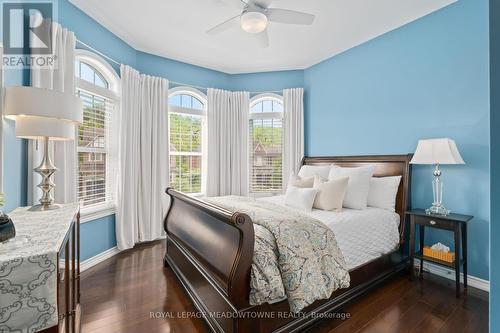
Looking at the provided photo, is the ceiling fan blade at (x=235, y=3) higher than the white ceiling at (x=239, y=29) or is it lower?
lower

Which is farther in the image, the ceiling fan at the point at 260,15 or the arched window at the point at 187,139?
the arched window at the point at 187,139

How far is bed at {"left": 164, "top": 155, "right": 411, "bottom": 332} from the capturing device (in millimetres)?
1520

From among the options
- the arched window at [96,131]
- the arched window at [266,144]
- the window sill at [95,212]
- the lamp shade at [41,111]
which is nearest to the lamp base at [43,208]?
the lamp shade at [41,111]

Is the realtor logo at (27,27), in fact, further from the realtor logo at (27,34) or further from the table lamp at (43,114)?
the table lamp at (43,114)

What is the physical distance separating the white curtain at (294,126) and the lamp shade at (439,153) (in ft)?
6.91

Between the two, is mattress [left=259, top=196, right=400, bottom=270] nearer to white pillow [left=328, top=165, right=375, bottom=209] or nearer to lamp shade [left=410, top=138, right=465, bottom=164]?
white pillow [left=328, top=165, right=375, bottom=209]

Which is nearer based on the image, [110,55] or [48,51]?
[48,51]

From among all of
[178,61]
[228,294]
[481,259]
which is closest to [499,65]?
[228,294]

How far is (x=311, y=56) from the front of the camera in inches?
159

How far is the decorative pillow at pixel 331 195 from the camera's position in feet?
8.51

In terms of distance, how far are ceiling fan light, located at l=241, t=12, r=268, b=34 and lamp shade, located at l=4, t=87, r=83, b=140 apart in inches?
67.7

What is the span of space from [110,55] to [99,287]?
2.94 metres

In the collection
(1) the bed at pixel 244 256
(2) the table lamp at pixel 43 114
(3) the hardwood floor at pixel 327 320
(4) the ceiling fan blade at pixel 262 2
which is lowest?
(3) the hardwood floor at pixel 327 320

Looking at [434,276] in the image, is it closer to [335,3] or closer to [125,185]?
[335,3]
